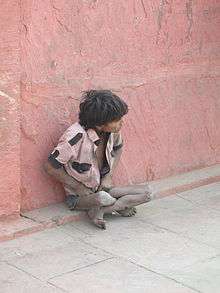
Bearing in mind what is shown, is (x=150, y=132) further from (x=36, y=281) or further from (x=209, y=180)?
(x=36, y=281)

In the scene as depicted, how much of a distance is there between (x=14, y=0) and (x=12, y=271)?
1.64m

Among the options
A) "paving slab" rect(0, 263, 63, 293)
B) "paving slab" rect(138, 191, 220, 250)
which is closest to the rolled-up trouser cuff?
"paving slab" rect(138, 191, 220, 250)

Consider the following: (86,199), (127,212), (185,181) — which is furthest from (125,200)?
(185,181)

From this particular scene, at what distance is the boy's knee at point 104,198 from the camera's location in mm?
4496

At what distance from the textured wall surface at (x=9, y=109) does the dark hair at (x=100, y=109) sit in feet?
1.50

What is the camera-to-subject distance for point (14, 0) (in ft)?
13.9

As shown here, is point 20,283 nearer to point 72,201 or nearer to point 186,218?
point 72,201

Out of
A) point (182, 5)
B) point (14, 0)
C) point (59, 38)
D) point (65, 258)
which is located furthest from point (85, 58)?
point (65, 258)

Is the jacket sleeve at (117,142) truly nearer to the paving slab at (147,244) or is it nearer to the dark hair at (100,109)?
the dark hair at (100,109)

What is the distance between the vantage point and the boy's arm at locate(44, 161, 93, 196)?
453 centimetres

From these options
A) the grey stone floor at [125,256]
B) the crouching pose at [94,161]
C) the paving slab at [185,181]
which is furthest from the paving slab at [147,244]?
the paving slab at [185,181]

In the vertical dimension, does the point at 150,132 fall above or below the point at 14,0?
below

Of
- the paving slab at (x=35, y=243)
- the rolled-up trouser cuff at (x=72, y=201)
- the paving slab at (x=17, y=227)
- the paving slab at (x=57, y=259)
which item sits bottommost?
the paving slab at (x=57, y=259)

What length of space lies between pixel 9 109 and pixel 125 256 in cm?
117
